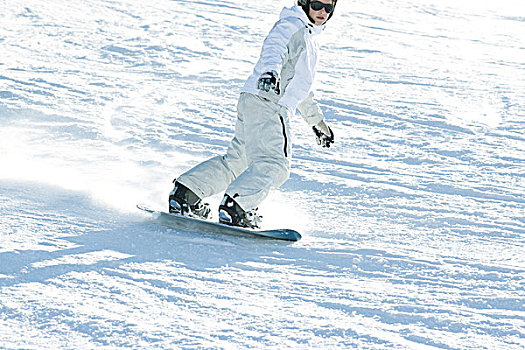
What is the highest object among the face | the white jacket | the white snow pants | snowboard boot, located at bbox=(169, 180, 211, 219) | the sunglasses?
the sunglasses

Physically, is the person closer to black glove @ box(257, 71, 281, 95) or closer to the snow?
black glove @ box(257, 71, 281, 95)

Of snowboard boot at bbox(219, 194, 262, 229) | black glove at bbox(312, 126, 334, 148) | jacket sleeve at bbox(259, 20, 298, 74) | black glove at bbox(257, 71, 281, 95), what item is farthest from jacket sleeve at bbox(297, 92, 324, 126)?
snowboard boot at bbox(219, 194, 262, 229)

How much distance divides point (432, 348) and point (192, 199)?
141 cm

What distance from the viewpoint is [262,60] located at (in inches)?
123

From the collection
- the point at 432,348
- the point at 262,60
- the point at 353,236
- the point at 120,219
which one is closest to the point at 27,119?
the point at 120,219

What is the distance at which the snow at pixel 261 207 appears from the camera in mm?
2234

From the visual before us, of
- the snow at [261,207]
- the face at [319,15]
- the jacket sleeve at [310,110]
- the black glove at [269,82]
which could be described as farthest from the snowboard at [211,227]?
the face at [319,15]

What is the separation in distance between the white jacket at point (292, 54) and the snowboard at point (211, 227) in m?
0.63

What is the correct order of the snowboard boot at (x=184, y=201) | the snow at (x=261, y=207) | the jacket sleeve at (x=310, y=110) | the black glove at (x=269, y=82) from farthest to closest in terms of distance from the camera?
the jacket sleeve at (x=310, y=110) < the snowboard boot at (x=184, y=201) < the black glove at (x=269, y=82) < the snow at (x=261, y=207)

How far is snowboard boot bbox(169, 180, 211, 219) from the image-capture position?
317 centimetres

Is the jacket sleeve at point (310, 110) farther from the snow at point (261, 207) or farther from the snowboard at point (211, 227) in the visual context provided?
the snowboard at point (211, 227)

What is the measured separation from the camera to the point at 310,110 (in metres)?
3.54

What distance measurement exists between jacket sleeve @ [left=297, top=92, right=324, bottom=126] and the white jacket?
0.19 m

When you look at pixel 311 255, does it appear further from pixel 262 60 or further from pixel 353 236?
pixel 262 60
